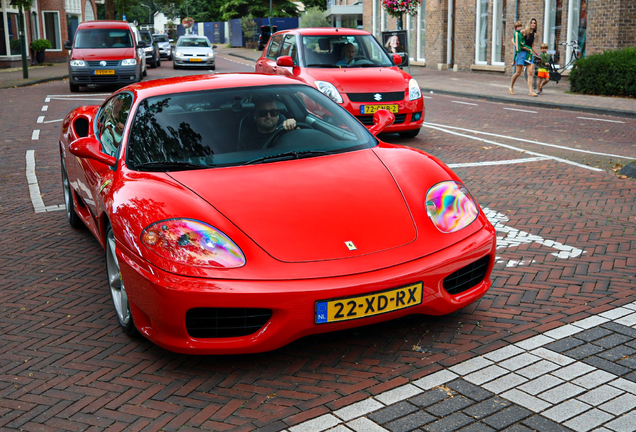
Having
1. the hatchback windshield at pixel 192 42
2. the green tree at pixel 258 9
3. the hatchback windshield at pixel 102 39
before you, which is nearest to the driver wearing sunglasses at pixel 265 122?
the hatchback windshield at pixel 102 39

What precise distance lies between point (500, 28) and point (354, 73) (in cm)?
1723

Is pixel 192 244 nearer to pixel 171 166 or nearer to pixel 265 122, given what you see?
pixel 171 166

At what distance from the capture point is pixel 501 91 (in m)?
19.0

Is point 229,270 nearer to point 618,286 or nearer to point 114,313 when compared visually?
point 114,313

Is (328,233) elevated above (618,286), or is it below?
above

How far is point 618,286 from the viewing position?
4559 millimetres

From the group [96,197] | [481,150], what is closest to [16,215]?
[96,197]

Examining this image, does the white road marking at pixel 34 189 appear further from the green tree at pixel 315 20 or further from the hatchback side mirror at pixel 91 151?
the green tree at pixel 315 20

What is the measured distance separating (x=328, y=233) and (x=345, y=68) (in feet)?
25.8

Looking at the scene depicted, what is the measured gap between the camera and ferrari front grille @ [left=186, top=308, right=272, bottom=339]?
3.39 metres

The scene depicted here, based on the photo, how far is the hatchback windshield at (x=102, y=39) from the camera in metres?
21.1

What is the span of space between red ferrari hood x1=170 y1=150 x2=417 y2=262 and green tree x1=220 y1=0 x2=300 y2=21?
223 feet

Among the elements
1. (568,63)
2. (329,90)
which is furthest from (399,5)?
(329,90)

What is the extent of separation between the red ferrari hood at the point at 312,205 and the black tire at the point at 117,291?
565 millimetres
